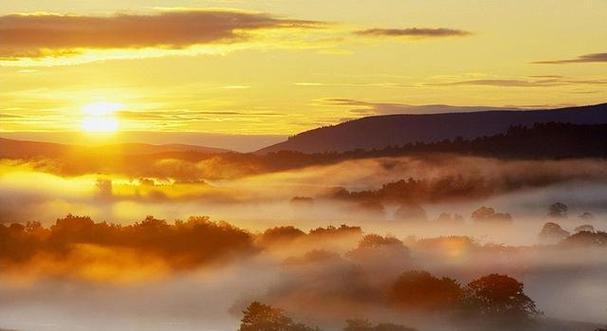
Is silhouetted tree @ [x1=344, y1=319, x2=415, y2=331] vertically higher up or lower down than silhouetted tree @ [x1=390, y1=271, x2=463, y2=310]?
lower down

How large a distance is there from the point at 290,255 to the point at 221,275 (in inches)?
420

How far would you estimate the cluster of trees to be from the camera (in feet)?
379

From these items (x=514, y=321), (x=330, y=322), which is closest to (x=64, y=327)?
(x=330, y=322)

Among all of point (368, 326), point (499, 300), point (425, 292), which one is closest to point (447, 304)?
point (425, 292)

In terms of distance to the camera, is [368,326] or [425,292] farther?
[425,292]

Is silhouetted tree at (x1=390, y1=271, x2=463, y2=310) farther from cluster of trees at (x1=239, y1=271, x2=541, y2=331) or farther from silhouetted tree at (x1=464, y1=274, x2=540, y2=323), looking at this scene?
silhouetted tree at (x1=464, y1=274, x2=540, y2=323)

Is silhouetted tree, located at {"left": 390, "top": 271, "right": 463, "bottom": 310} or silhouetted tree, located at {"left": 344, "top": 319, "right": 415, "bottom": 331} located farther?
silhouetted tree, located at {"left": 390, "top": 271, "right": 463, "bottom": 310}

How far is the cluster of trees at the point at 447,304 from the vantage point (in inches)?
4552

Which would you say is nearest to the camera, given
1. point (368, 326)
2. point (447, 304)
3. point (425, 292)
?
point (368, 326)

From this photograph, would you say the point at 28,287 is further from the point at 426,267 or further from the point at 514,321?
the point at 514,321

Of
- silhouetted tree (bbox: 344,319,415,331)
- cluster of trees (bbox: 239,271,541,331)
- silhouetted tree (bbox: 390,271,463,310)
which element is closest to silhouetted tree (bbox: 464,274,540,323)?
cluster of trees (bbox: 239,271,541,331)

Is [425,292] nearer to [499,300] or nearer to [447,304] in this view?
[447,304]

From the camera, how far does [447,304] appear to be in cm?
13038

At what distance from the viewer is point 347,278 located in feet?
511
